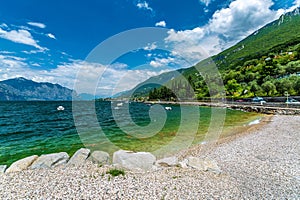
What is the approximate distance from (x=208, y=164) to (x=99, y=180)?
15.6 feet

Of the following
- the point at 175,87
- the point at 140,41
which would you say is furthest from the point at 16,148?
the point at 175,87

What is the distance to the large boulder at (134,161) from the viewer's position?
26.1ft

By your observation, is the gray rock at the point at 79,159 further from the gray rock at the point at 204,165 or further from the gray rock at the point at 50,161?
the gray rock at the point at 204,165

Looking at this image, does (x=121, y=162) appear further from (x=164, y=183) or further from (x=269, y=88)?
(x=269, y=88)

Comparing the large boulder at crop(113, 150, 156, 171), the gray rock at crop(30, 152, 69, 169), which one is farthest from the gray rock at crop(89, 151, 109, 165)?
the gray rock at crop(30, 152, 69, 169)

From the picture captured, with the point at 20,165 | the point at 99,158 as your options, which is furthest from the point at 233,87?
the point at 20,165

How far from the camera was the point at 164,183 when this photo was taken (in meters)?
6.50

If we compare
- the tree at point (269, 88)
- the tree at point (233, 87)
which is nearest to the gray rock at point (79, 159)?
the tree at point (269, 88)

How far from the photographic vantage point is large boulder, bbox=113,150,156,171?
313 inches

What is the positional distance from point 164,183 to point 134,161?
2006 mm

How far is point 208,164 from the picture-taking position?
8109 mm

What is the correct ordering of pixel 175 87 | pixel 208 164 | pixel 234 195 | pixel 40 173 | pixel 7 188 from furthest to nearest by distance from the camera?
pixel 175 87 → pixel 208 164 → pixel 40 173 → pixel 7 188 → pixel 234 195

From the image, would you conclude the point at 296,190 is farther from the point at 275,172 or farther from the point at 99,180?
the point at 99,180

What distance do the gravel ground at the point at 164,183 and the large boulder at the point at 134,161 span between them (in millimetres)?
519
